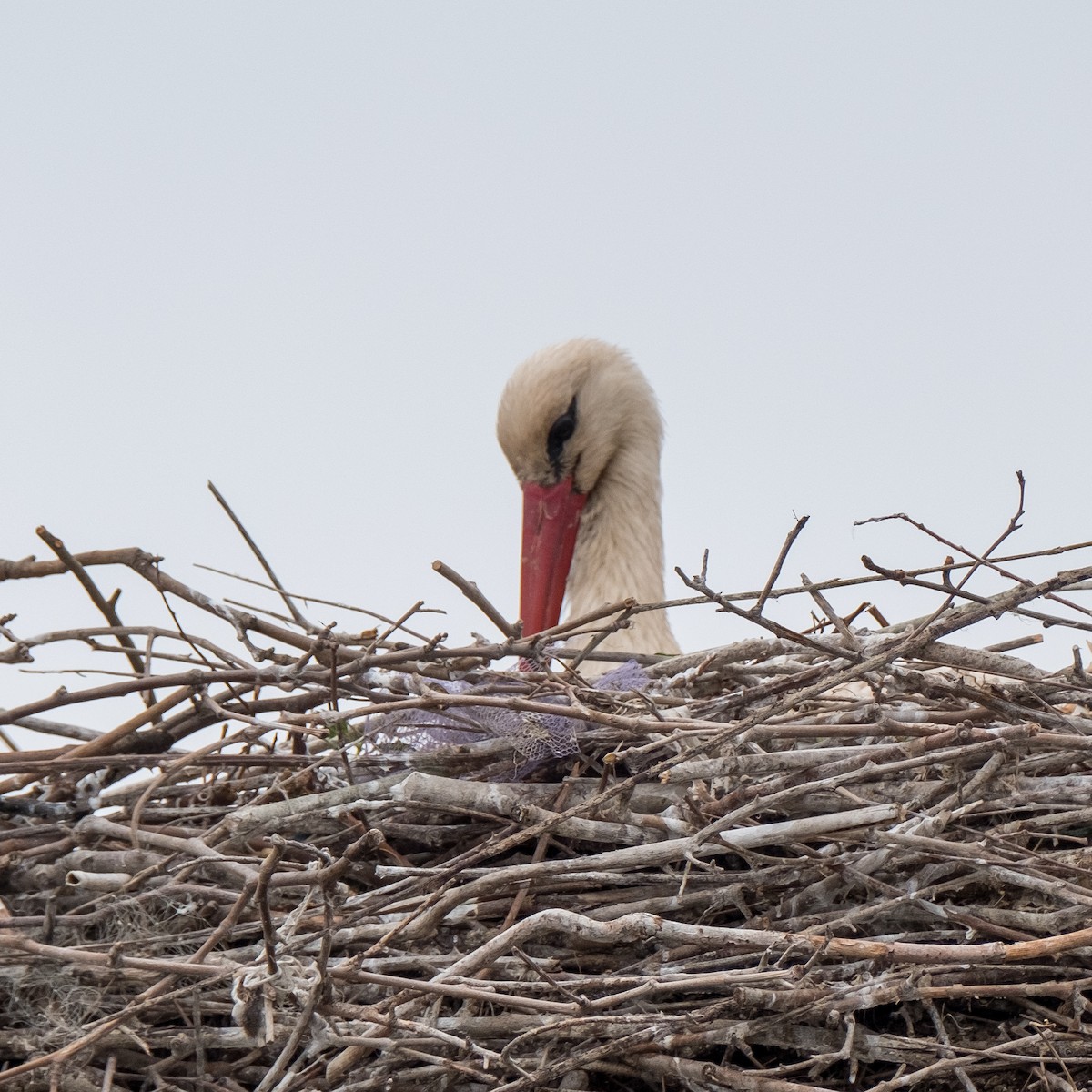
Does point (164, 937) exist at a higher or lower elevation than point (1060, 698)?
lower

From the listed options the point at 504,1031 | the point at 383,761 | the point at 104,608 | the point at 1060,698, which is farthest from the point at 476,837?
the point at 1060,698

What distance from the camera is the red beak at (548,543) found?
3.41m

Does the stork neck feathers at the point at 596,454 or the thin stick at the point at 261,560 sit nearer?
the thin stick at the point at 261,560

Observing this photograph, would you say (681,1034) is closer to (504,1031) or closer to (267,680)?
(504,1031)

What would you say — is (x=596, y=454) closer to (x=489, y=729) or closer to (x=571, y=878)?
(x=489, y=729)

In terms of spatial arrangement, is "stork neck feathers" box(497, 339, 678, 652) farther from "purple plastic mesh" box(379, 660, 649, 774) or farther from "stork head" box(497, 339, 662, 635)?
"purple plastic mesh" box(379, 660, 649, 774)

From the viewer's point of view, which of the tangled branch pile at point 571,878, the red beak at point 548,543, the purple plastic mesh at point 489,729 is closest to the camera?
the tangled branch pile at point 571,878

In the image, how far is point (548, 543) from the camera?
3.49 m

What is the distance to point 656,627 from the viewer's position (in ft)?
10.5

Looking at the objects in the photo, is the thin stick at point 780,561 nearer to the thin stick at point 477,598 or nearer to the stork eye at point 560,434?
the thin stick at point 477,598

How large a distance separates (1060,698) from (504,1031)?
86 cm

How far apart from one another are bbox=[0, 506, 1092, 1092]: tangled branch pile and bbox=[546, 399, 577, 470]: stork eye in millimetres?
1435

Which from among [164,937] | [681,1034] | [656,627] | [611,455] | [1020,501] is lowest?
[681,1034]

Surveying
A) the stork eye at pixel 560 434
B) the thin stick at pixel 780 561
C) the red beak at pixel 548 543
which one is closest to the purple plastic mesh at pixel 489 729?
the thin stick at pixel 780 561
